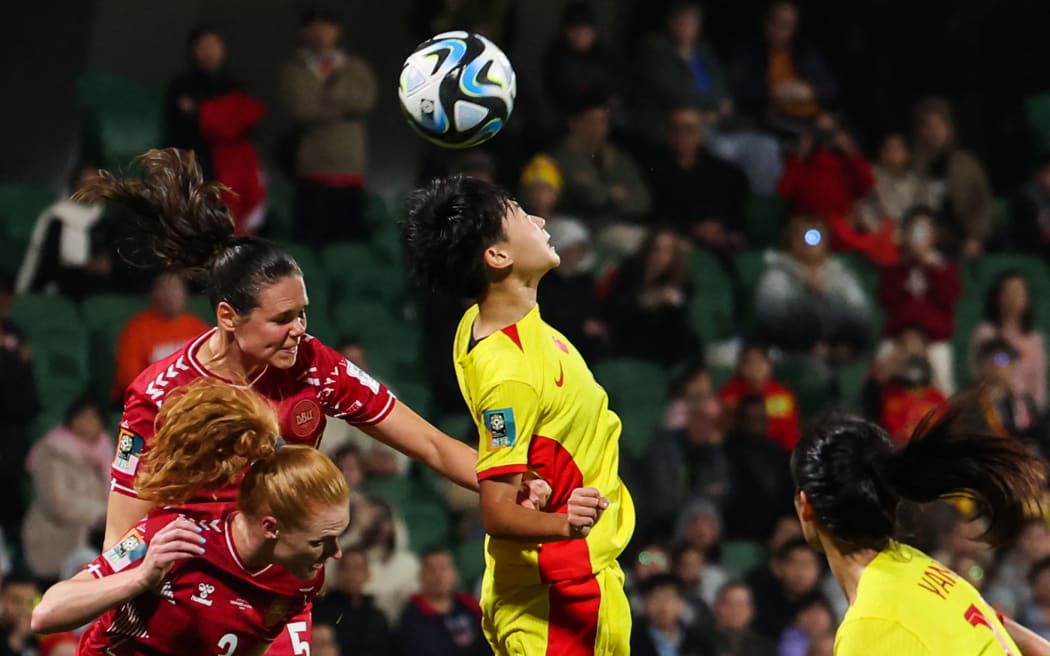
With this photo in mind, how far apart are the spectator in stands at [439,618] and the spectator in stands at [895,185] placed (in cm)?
417

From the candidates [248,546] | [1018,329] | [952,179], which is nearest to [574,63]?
[952,179]

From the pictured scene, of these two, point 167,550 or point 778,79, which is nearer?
point 167,550

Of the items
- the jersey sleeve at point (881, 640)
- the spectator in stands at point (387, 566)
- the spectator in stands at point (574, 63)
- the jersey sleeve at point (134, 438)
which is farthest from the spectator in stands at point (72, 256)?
the jersey sleeve at point (881, 640)

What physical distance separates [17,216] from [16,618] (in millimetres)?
2657

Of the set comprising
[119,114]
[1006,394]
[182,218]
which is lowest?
[1006,394]

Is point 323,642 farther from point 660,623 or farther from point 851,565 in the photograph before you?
point 851,565

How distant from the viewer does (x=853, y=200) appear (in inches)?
403

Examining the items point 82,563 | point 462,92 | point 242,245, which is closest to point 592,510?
point 242,245

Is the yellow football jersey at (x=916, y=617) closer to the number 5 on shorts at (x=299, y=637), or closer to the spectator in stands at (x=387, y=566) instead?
the number 5 on shorts at (x=299, y=637)

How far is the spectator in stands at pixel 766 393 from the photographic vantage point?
8844mm

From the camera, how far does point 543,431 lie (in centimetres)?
418

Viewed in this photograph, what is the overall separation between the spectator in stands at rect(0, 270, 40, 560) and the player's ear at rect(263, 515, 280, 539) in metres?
4.10

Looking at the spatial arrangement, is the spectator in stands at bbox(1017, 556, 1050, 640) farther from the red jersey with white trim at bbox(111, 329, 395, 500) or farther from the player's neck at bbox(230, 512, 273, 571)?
the player's neck at bbox(230, 512, 273, 571)

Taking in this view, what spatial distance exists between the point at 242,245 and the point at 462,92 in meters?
0.89
